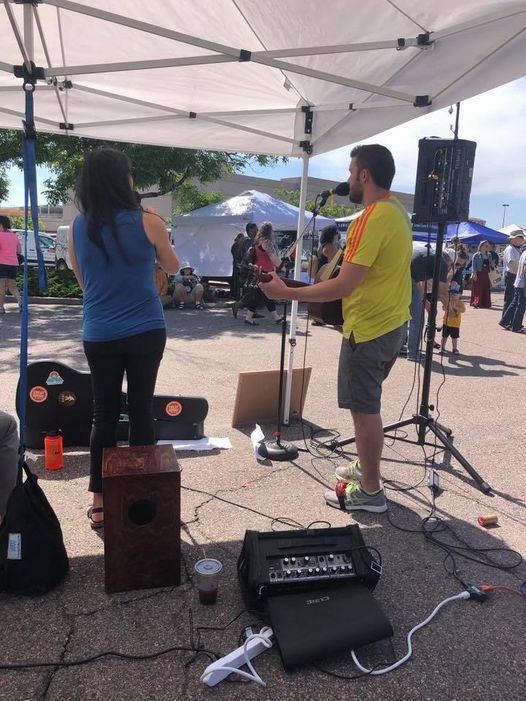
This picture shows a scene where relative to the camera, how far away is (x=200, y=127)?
14.8ft

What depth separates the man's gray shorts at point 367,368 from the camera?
3.03 m

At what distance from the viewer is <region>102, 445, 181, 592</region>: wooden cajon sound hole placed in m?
2.32

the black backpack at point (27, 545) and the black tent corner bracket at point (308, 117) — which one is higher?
the black tent corner bracket at point (308, 117)

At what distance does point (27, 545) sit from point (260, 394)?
2.61 meters

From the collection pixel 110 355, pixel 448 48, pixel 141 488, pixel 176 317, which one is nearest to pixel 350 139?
pixel 448 48

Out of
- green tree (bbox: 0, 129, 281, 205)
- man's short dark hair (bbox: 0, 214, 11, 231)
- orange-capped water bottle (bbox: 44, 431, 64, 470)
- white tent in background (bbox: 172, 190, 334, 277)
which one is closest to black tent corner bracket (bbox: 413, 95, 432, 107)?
orange-capped water bottle (bbox: 44, 431, 64, 470)

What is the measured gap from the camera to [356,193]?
305cm

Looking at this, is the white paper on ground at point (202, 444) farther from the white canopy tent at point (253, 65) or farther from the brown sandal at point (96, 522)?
the brown sandal at point (96, 522)

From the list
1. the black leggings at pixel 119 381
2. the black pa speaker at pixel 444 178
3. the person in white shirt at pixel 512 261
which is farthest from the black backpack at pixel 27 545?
the person in white shirt at pixel 512 261

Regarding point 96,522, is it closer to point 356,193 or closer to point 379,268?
point 379,268

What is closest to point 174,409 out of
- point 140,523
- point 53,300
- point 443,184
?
point 140,523

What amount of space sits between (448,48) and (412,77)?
1.20ft

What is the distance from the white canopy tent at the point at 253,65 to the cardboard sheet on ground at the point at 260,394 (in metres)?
0.20

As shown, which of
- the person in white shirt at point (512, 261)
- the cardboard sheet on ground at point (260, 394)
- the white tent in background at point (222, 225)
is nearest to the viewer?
the cardboard sheet on ground at point (260, 394)
